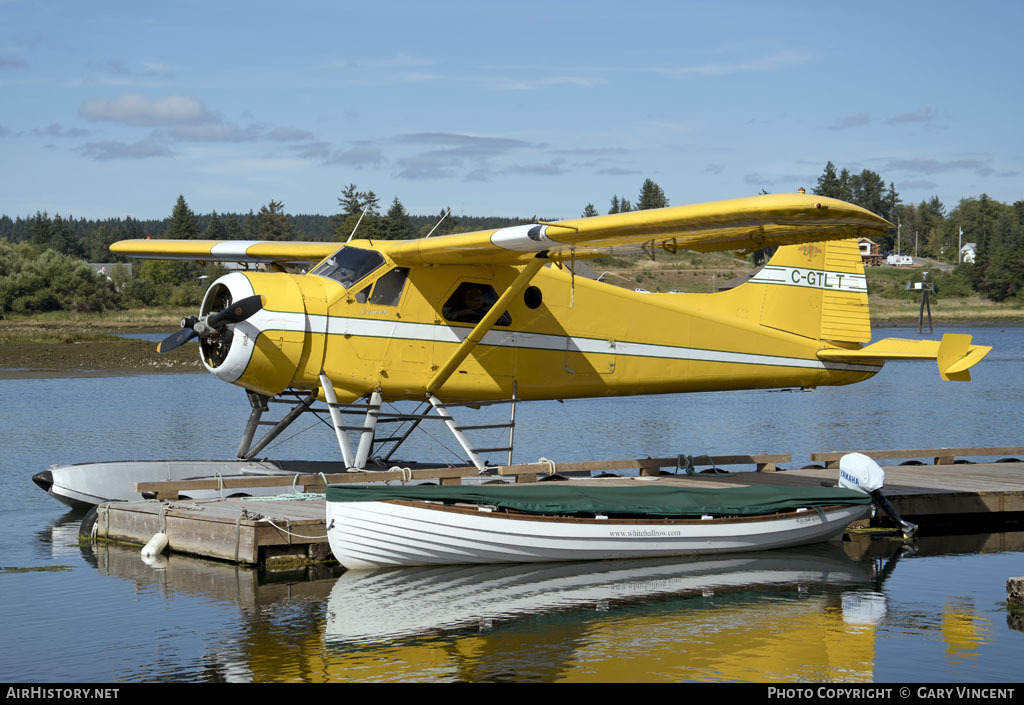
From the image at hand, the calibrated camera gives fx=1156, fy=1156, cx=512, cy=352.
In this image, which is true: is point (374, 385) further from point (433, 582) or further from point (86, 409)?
point (86, 409)

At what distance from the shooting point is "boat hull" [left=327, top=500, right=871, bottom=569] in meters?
9.82

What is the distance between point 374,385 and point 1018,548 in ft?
22.9

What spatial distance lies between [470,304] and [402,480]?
83.3 inches

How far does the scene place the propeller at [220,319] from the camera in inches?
440

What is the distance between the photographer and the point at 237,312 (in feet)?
36.8

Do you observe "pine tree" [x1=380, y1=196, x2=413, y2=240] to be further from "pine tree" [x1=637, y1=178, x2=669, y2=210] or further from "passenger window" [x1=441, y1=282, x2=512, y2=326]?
"passenger window" [x1=441, y1=282, x2=512, y2=326]

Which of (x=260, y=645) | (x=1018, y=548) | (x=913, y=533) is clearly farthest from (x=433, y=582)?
(x=1018, y=548)

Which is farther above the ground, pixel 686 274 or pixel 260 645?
pixel 686 274

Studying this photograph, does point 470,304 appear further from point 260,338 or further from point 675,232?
point 675,232

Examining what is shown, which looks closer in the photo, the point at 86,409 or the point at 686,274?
the point at 86,409

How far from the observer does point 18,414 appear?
27.1 metres

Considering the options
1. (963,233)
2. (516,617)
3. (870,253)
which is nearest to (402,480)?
(516,617)

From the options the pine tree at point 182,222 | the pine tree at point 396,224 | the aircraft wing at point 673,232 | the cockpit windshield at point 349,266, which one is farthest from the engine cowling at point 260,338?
the pine tree at point 182,222

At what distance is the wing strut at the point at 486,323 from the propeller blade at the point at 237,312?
6.75 feet
